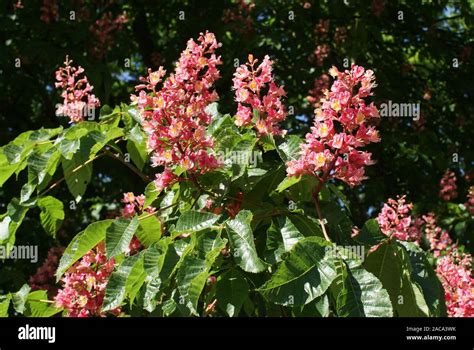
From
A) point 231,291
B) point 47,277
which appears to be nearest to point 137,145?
point 231,291

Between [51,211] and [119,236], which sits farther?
[51,211]

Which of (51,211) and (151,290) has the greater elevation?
(51,211)

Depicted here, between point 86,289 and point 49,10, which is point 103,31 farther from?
point 86,289

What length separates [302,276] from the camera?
2246mm

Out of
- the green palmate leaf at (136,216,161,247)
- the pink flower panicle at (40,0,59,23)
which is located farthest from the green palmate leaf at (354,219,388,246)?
the pink flower panicle at (40,0,59,23)

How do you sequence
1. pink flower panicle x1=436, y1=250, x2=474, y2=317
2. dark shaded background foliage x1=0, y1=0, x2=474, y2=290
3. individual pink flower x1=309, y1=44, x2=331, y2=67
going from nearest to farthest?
pink flower panicle x1=436, y1=250, x2=474, y2=317, dark shaded background foliage x1=0, y1=0, x2=474, y2=290, individual pink flower x1=309, y1=44, x2=331, y2=67

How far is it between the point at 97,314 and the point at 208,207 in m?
0.55

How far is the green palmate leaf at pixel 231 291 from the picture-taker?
2455mm

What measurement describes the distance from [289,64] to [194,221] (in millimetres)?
3711

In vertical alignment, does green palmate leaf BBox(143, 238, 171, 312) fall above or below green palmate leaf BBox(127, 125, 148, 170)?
below

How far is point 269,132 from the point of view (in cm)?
275

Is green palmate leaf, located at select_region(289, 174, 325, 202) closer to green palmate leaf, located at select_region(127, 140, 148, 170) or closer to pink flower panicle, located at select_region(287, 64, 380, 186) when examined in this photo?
→ pink flower panicle, located at select_region(287, 64, 380, 186)

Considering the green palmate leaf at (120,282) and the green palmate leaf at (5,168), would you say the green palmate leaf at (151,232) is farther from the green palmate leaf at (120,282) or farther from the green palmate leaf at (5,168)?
the green palmate leaf at (5,168)

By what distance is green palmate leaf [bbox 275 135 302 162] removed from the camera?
2.69m
